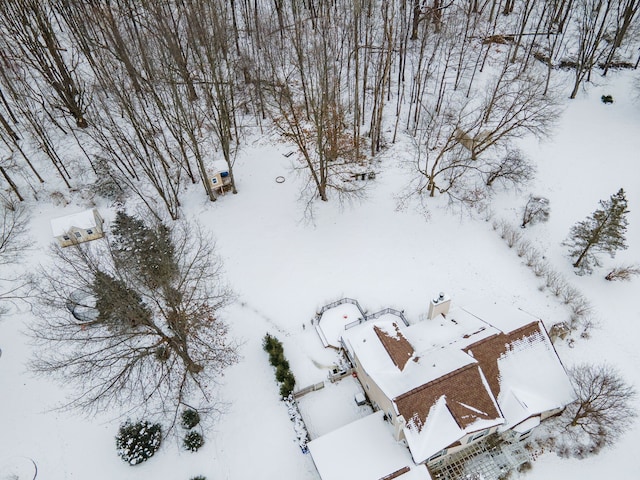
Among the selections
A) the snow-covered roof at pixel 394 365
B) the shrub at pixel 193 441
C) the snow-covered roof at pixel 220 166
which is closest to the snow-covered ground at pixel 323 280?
the shrub at pixel 193 441

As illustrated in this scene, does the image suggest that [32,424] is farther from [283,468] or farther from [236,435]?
[283,468]

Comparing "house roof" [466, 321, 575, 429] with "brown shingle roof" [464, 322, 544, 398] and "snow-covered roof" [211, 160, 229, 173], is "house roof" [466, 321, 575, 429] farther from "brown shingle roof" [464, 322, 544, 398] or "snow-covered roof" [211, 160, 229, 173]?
"snow-covered roof" [211, 160, 229, 173]

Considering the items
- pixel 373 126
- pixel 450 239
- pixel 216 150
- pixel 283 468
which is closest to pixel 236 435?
pixel 283 468

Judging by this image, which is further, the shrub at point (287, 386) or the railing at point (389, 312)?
the railing at point (389, 312)

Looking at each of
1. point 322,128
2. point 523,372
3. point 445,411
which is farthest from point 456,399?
point 322,128

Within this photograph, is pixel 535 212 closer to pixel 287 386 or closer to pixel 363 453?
pixel 363 453

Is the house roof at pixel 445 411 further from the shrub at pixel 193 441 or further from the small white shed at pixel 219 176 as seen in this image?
the small white shed at pixel 219 176

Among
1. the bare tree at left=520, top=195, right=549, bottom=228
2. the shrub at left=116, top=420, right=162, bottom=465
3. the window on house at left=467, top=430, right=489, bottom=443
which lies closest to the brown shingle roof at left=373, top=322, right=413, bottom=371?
the window on house at left=467, top=430, right=489, bottom=443
